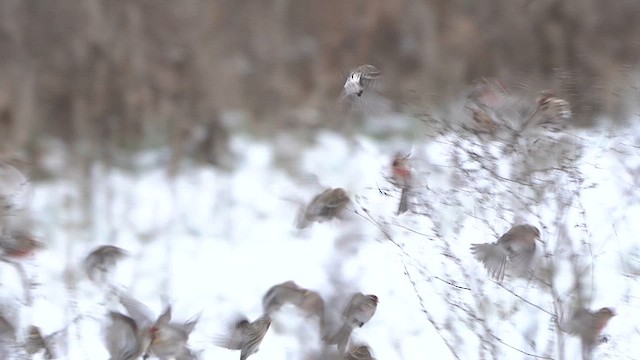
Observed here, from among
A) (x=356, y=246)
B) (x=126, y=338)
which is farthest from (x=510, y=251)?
(x=356, y=246)

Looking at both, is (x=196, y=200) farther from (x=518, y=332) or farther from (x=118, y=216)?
(x=518, y=332)

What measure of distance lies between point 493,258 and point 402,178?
0.44 m

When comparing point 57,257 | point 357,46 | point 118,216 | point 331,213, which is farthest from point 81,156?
point 331,213

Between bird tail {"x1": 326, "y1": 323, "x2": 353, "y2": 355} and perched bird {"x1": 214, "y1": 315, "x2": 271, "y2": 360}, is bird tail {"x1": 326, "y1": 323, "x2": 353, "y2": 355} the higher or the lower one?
the higher one

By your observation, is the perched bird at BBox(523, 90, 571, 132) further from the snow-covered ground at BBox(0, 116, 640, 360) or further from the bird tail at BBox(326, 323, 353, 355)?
the bird tail at BBox(326, 323, 353, 355)

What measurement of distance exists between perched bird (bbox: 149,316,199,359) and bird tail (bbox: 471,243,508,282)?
1170 millimetres

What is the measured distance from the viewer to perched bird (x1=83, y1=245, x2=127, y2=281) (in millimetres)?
4879

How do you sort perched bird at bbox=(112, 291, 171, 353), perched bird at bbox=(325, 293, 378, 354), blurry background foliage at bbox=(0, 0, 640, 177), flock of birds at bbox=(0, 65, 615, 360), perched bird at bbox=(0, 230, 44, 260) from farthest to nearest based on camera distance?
blurry background foliage at bbox=(0, 0, 640, 177), perched bird at bbox=(0, 230, 44, 260), perched bird at bbox=(112, 291, 171, 353), perched bird at bbox=(325, 293, 378, 354), flock of birds at bbox=(0, 65, 615, 360)

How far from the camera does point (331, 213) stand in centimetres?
439

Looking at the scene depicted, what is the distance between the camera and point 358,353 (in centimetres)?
397

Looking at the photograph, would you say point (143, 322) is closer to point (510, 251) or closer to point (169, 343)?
point (169, 343)

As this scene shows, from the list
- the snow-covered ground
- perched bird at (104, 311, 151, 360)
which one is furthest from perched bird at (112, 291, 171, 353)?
the snow-covered ground

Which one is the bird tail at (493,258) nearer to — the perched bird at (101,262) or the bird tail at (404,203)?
the bird tail at (404,203)

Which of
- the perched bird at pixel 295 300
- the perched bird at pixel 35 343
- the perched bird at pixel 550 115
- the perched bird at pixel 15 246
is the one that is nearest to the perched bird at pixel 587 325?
the perched bird at pixel 550 115
